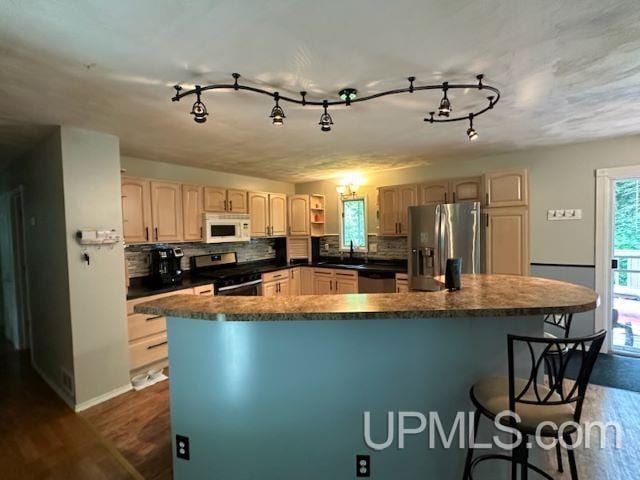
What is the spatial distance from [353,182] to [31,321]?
4615mm

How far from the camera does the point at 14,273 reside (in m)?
4.09

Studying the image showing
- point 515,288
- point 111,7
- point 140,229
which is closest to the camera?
point 111,7

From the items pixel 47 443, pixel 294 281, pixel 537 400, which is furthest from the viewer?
pixel 294 281

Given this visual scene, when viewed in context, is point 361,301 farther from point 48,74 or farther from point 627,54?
point 48,74

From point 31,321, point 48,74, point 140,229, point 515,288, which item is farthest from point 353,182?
point 31,321

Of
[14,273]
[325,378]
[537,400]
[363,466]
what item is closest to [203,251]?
[14,273]

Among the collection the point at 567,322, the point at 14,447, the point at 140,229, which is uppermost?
the point at 140,229

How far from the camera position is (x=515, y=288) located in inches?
74.1

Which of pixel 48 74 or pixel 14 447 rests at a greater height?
pixel 48 74

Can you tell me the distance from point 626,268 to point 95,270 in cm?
542

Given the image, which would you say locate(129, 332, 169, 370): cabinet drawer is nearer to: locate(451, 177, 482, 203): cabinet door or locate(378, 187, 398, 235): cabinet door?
locate(378, 187, 398, 235): cabinet door

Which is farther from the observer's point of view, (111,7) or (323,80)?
(323,80)

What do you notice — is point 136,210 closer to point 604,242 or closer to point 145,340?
point 145,340

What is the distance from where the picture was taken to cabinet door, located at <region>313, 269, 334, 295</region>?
16.9 feet
